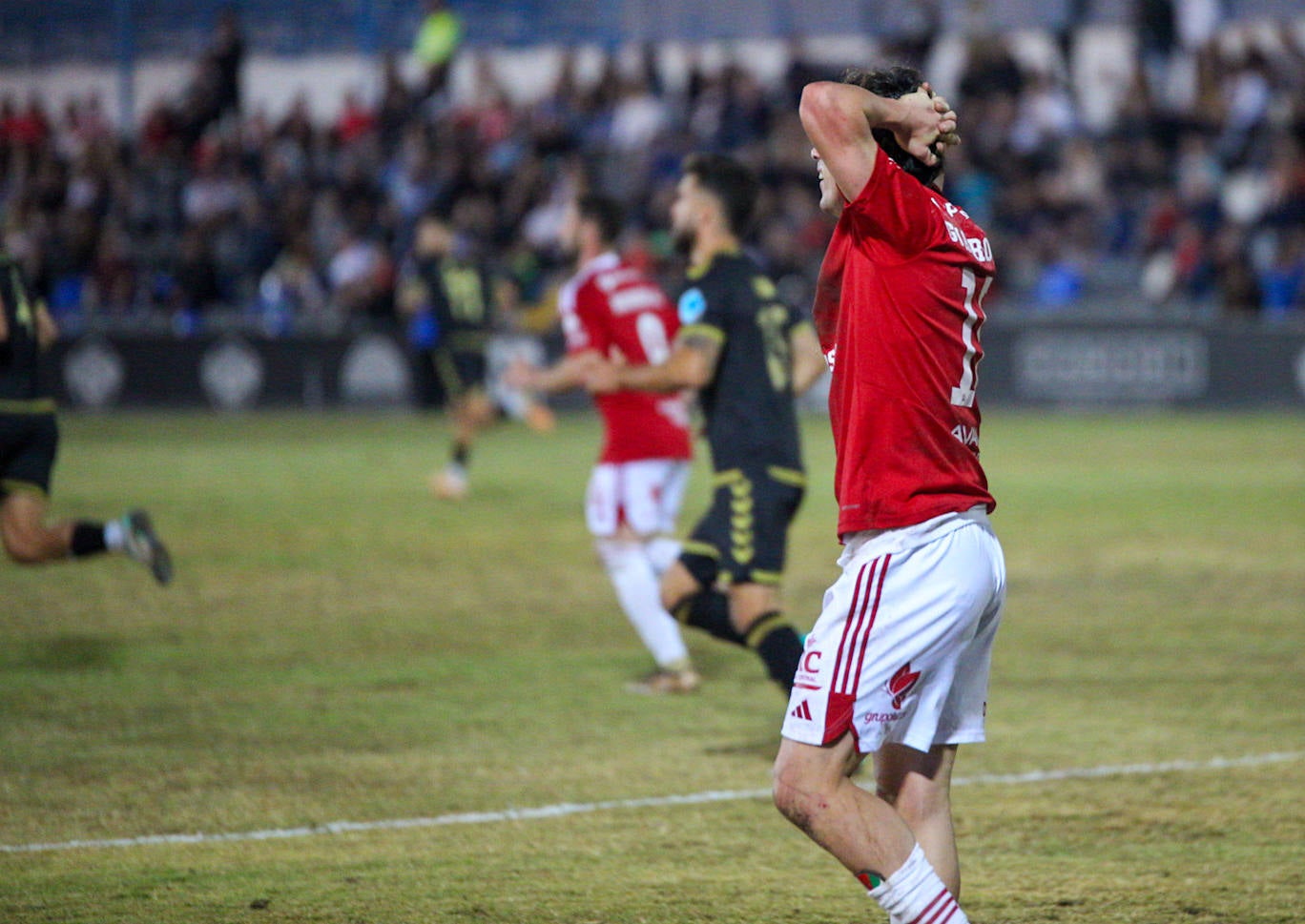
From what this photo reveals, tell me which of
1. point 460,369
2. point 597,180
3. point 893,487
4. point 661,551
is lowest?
point 460,369

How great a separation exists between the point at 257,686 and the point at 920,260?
17.2ft

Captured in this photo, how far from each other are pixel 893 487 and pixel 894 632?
0.33 meters

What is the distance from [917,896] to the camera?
3803mm

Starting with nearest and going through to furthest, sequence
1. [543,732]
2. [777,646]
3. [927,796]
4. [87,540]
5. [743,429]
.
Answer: [927,796]
[777,646]
[743,429]
[543,732]
[87,540]

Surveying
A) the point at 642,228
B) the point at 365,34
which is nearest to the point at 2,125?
the point at 365,34

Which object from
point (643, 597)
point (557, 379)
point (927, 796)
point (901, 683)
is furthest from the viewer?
point (643, 597)

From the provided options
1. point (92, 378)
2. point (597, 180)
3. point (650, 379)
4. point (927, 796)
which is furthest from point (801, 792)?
point (597, 180)

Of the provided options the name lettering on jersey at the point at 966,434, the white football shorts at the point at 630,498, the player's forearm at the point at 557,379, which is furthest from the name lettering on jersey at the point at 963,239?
the white football shorts at the point at 630,498

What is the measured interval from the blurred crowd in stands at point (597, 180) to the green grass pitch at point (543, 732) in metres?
11.6

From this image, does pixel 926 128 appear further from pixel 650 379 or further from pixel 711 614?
pixel 711 614

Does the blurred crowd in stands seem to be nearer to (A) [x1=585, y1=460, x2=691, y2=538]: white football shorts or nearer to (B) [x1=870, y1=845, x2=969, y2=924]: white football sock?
(A) [x1=585, y1=460, x2=691, y2=538]: white football shorts

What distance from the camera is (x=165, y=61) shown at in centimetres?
3266

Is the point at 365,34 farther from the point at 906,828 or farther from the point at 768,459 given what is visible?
the point at 906,828

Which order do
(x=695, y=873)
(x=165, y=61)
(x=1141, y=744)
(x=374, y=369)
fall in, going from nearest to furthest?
(x=695, y=873) < (x=1141, y=744) < (x=374, y=369) < (x=165, y=61)
